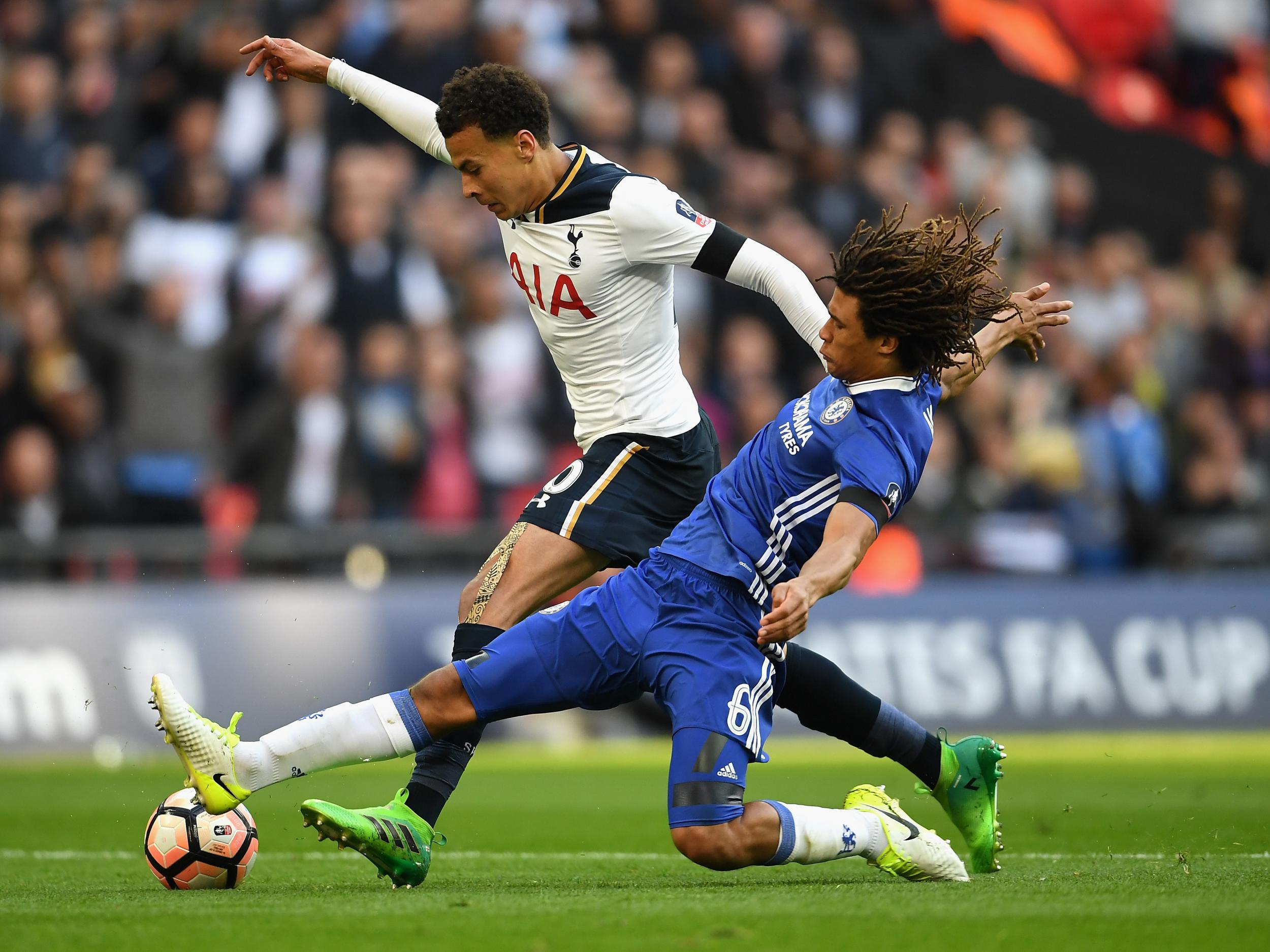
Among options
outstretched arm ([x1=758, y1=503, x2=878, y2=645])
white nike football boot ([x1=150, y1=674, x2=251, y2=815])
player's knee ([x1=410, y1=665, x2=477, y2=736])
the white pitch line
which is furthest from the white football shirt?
white nike football boot ([x1=150, y1=674, x2=251, y2=815])

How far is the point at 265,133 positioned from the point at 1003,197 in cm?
669

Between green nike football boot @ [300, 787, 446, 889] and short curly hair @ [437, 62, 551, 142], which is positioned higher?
short curly hair @ [437, 62, 551, 142]

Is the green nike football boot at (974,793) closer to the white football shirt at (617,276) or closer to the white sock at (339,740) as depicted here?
the white football shirt at (617,276)

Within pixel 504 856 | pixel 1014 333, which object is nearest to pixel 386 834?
pixel 504 856

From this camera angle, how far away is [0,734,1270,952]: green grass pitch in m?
4.34

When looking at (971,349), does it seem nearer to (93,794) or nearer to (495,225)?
(93,794)

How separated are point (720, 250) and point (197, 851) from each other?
2.70 meters

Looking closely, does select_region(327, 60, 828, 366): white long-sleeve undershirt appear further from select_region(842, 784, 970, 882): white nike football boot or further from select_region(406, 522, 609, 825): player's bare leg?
select_region(842, 784, 970, 882): white nike football boot

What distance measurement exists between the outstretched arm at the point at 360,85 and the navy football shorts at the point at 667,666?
2028 mm

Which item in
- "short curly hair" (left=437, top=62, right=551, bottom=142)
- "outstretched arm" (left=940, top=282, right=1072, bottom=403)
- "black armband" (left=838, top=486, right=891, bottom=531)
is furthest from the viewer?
"short curly hair" (left=437, top=62, right=551, bottom=142)

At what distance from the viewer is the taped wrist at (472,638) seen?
5852 mm

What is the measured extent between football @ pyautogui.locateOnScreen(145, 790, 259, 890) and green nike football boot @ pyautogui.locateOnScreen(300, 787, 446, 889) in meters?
0.42

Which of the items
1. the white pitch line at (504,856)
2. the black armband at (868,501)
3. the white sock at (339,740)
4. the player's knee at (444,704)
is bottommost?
the white pitch line at (504,856)

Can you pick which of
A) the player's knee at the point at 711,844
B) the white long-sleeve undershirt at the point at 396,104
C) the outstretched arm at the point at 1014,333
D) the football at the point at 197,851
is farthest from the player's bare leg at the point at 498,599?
the white long-sleeve undershirt at the point at 396,104
